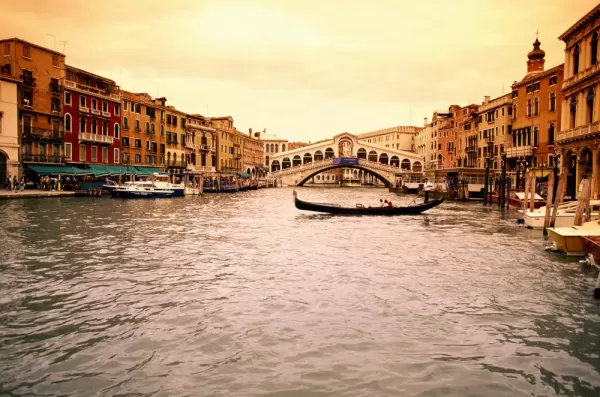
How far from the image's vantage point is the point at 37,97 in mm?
30281

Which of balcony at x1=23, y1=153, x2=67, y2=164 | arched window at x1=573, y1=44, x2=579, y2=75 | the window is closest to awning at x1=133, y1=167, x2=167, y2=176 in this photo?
the window

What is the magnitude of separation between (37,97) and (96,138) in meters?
5.33

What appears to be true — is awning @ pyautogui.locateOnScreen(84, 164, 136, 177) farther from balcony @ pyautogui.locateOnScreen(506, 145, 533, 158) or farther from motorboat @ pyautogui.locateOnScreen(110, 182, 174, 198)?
balcony @ pyautogui.locateOnScreen(506, 145, 533, 158)

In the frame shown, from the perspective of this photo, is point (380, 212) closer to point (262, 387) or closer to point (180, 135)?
point (262, 387)

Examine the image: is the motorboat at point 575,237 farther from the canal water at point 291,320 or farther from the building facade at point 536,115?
the building facade at point 536,115

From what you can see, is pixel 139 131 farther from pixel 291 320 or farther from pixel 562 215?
pixel 291 320

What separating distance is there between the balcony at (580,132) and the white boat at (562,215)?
5.95m

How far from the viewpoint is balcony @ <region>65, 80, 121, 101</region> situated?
32.9 metres

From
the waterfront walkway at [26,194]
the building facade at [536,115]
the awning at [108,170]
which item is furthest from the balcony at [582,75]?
the awning at [108,170]

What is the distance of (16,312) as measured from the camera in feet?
21.5

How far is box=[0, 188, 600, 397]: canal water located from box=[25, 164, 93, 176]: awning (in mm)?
19282

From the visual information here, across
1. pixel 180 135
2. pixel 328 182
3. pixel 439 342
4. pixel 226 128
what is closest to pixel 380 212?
pixel 439 342

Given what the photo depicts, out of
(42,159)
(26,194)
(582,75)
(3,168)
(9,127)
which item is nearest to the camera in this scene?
(582,75)

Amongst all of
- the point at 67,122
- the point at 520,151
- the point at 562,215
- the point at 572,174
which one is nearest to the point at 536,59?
the point at 520,151
